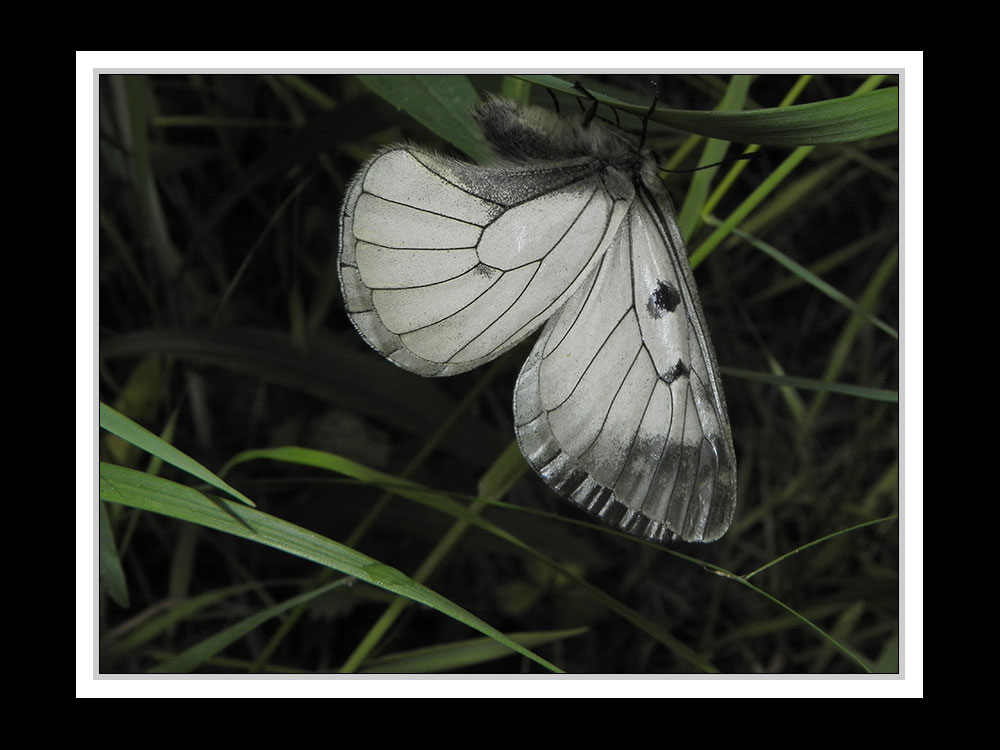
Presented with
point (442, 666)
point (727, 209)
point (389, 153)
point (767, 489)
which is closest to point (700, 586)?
point (767, 489)

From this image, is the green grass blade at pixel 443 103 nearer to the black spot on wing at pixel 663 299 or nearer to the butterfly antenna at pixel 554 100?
the butterfly antenna at pixel 554 100

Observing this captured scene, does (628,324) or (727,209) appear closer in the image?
(628,324)

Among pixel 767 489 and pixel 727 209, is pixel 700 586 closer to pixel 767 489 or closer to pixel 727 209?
pixel 767 489

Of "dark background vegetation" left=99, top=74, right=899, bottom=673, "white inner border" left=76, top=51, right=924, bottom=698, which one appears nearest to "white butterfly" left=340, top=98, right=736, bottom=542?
"white inner border" left=76, top=51, right=924, bottom=698

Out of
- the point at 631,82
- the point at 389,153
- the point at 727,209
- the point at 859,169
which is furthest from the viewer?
the point at 859,169
